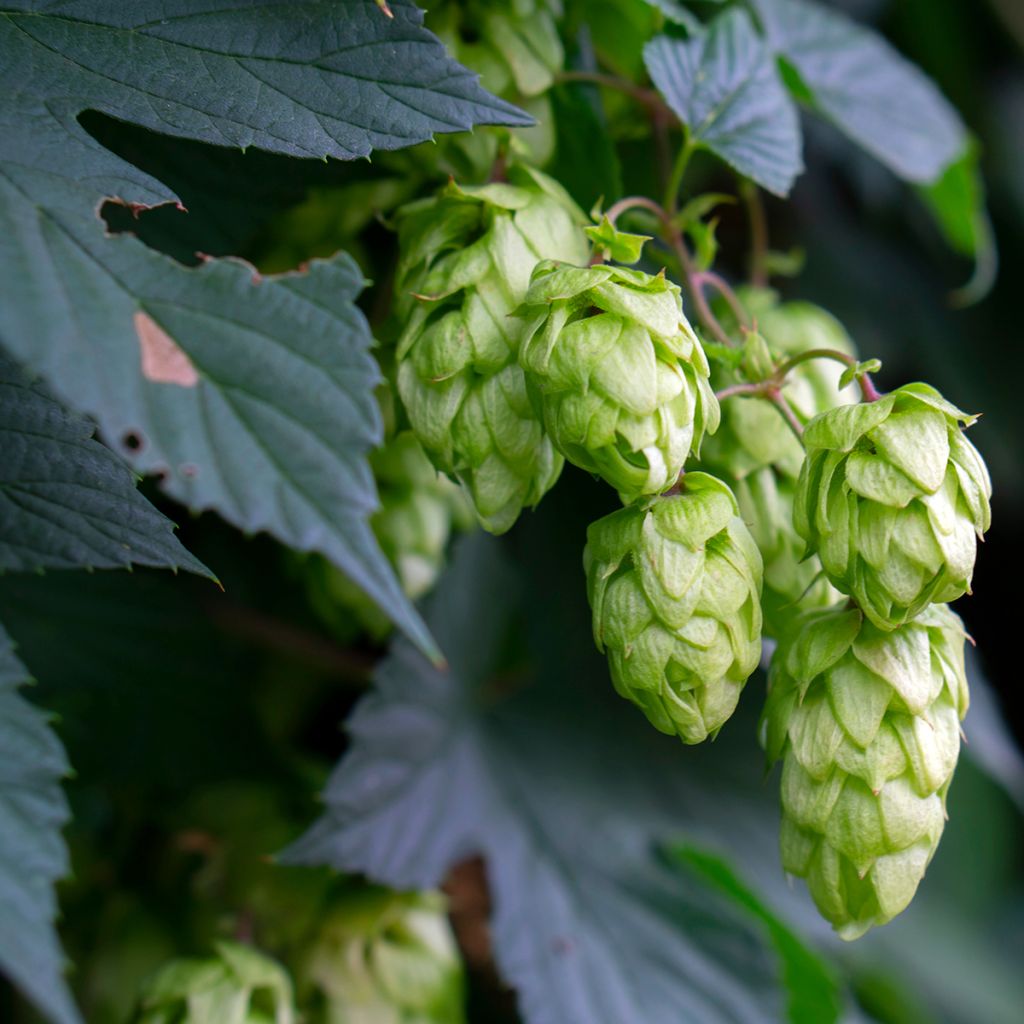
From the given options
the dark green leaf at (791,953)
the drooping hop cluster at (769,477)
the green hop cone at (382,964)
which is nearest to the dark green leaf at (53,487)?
the drooping hop cluster at (769,477)

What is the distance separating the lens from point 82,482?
513 mm

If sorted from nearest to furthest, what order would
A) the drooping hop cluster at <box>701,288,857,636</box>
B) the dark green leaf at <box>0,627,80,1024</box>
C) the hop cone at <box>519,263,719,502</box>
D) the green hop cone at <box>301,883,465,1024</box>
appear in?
the dark green leaf at <box>0,627,80,1024</box>, the hop cone at <box>519,263,719,502</box>, the drooping hop cluster at <box>701,288,857,636</box>, the green hop cone at <box>301,883,465,1024</box>

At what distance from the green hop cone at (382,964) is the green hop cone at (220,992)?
82mm

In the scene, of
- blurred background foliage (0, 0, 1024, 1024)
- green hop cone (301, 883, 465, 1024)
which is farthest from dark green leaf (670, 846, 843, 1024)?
green hop cone (301, 883, 465, 1024)

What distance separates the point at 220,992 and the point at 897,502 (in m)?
0.51

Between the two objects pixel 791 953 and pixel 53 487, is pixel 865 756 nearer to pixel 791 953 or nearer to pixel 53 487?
pixel 53 487

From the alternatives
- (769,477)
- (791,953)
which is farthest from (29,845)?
(791,953)

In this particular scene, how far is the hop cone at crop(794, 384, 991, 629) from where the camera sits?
0.50 m

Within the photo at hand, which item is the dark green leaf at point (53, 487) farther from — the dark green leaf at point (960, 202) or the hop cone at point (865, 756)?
the dark green leaf at point (960, 202)

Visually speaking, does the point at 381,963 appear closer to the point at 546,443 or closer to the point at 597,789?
the point at 597,789

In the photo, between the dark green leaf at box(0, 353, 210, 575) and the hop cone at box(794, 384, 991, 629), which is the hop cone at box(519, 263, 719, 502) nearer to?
the hop cone at box(794, 384, 991, 629)

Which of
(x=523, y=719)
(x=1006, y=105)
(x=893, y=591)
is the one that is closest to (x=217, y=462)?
(x=893, y=591)

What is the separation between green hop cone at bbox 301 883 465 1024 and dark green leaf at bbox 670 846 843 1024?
0.23 metres

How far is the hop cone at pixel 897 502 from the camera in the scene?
1.62 ft
